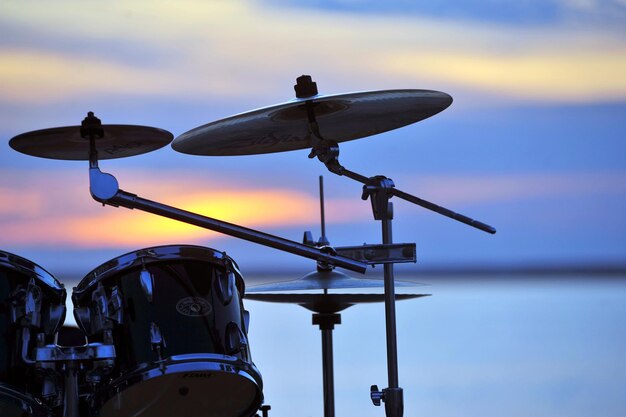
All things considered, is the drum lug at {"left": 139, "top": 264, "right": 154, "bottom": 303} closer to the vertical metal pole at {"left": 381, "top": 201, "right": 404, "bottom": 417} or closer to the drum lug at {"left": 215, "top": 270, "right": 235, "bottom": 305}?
the drum lug at {"left": 215, "top": 270, "right": 235, "bottom": 305}

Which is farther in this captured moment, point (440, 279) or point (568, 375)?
point (440, 279)

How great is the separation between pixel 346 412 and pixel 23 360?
1.93 meters

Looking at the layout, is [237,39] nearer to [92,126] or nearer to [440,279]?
[92,126]

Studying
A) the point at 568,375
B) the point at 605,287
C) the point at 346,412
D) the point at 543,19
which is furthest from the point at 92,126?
the point at 605,287

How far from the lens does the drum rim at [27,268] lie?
2.41 metres

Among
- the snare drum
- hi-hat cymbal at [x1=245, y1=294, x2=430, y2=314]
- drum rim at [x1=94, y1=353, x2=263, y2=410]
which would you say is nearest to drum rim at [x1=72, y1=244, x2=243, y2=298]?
the snare drum

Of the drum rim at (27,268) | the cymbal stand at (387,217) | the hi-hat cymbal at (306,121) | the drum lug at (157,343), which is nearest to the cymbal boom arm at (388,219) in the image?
the cymbal stand at (387,217)

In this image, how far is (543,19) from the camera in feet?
17.5

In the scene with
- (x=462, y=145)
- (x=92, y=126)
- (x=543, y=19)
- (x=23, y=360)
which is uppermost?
(x=543, y=19)

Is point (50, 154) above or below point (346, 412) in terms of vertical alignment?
above

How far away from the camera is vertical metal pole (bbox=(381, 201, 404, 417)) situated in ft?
8.25

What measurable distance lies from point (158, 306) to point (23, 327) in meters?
0.30

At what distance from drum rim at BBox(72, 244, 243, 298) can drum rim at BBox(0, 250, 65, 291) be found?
0.06 metres

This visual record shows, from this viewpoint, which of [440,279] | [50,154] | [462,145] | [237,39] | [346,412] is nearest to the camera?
[50,154]
